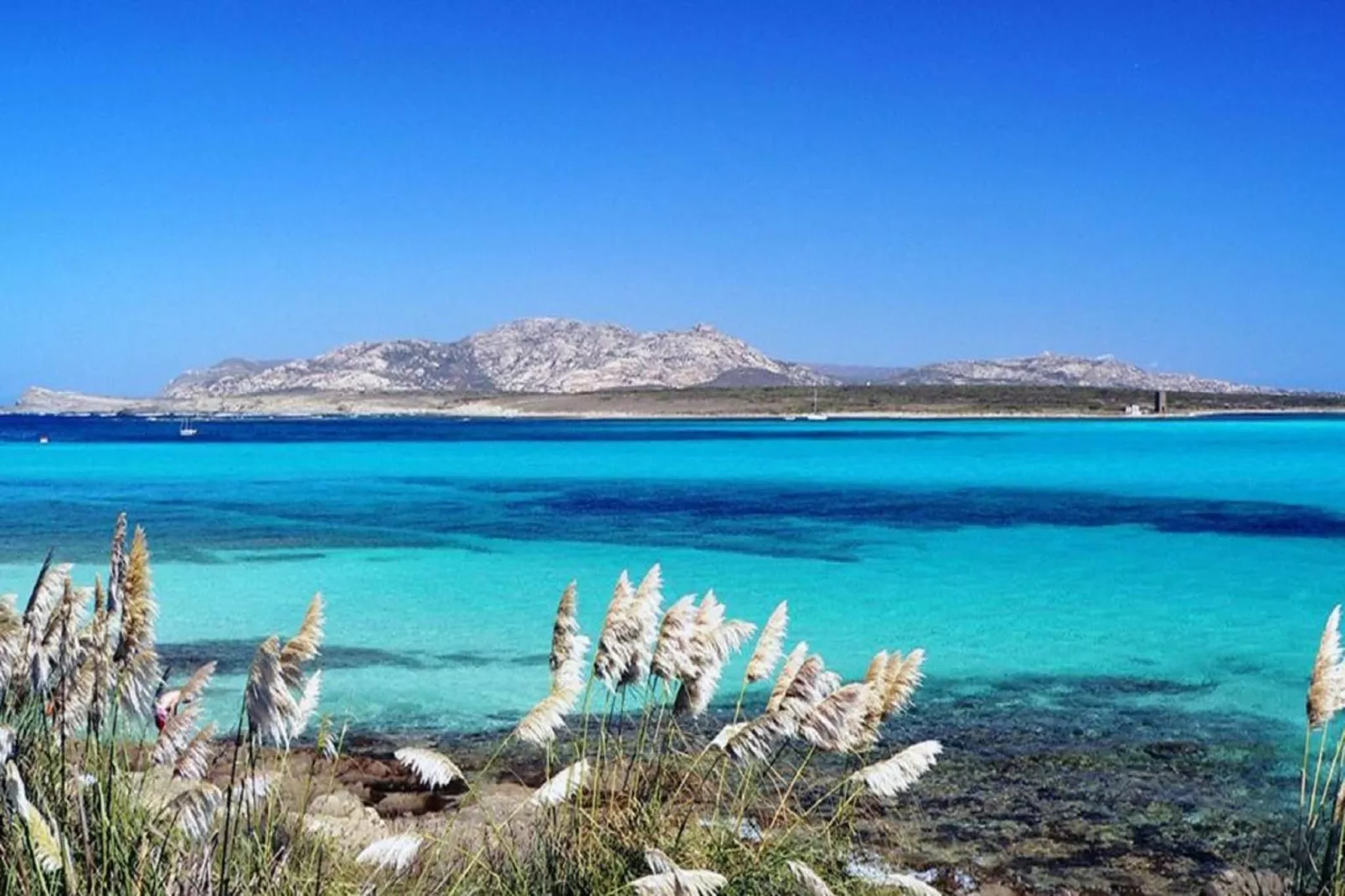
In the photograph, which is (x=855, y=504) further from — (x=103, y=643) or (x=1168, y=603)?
(x=103, y=643)

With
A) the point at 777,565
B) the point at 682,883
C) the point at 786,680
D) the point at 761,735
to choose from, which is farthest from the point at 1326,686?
the point at 777,565

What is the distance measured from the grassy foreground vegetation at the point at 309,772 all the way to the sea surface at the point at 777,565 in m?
6.64

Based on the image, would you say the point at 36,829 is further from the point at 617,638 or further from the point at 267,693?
the point at 617,638

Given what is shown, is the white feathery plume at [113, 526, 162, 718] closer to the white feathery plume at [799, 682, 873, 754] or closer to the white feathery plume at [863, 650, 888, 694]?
the white feathery plume at [799, 682, 873, 754]

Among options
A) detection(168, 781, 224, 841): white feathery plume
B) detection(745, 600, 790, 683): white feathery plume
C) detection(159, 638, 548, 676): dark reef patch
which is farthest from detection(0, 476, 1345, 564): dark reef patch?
detection(168, 781, 224, 841): white feathery plume

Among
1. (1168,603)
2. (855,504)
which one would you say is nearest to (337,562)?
(1168,603)

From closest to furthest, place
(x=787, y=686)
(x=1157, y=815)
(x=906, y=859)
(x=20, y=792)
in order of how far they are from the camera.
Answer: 1. (x=20, y=792)
2. (x=787, y=686)
3. (x=906, y=859)
4. (x=1157, y=815)

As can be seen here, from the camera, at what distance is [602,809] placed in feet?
15.6

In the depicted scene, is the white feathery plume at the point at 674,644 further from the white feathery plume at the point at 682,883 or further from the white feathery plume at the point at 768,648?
the white feathery plume at the point at 682,883

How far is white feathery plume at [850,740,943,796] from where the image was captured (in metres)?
3.52

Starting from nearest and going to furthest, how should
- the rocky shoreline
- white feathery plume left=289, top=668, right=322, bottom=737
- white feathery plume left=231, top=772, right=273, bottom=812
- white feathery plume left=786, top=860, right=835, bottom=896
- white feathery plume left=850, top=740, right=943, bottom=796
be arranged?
white feathery plume left=786, top=860, right=835, bottom=896, white feathery plume left=289, top=668, right=322, bottom=737, white feathery plume left=850, top=740, right=943, bottom=796, white feathery plume left=231, top=772, right=273, bottom=812, the rocky shoreline

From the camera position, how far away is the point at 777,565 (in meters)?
22.2

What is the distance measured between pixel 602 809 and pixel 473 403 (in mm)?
170416

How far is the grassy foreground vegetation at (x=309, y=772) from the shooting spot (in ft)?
10.2
